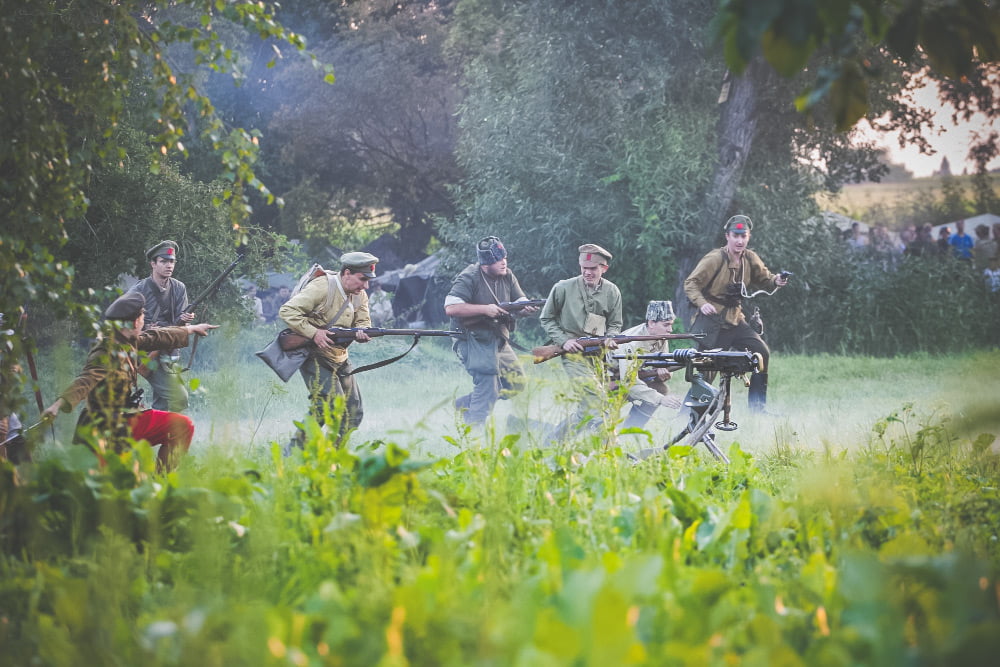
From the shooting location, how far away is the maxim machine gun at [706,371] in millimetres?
6656

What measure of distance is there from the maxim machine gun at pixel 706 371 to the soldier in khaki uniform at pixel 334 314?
245cm

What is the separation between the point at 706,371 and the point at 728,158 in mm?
12448

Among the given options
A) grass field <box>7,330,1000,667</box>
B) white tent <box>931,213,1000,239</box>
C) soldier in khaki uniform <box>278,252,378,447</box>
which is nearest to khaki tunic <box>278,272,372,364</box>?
soldier in khaki uniform <box>278,252,378,447</box>

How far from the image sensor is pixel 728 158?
18.6 meters

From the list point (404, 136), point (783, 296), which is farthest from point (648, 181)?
point (404, 136)

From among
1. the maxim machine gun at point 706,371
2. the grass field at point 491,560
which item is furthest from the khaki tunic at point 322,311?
the grass field at point 491,560

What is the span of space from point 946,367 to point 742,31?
17.1 m

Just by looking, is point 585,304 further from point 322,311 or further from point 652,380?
point 322,311

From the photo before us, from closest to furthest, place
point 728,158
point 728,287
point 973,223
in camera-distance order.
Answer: point 728,287 < point 728,158 < point 973,223

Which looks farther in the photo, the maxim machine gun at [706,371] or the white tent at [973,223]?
the white tent at [973,223]

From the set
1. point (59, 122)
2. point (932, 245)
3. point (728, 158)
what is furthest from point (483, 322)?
point (932, 245)

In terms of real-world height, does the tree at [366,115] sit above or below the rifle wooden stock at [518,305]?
above

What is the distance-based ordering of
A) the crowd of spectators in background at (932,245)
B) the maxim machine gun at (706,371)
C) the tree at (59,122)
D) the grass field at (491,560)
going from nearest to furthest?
the grass field at (491,560) < the tree at (59,122) < the maxim machine gun at (706,371) < the crowd of spectators in background at (932,245)

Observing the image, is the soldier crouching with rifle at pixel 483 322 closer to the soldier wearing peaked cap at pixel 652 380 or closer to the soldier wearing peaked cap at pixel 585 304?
the soldier wearing peaked cap at pixel 585 304
